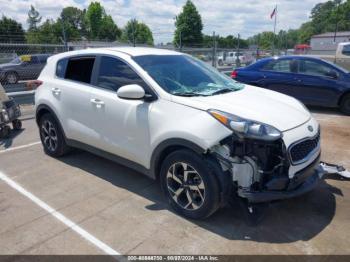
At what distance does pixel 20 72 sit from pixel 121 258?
17120 millimetres

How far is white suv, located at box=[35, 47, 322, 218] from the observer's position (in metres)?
3.10

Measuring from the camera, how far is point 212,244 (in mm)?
3109

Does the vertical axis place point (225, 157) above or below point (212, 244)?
above

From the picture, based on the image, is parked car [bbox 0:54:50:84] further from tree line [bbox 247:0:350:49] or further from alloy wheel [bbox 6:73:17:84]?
tree line [bbox 247:0:350:49]

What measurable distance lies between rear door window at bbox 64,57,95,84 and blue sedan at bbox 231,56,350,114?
5667mm

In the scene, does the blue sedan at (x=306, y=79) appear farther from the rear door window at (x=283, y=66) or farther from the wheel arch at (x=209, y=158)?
the wheel arch at (x=209, y=158)

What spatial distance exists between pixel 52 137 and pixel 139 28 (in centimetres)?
7860

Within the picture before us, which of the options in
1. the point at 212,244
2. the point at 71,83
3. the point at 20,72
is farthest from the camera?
the point at 20,72

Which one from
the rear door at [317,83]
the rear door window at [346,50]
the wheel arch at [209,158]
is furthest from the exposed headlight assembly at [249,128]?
the rear door window at [346,50]

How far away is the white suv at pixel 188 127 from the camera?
122 inches

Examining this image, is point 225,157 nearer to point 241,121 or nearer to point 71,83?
point 241,121

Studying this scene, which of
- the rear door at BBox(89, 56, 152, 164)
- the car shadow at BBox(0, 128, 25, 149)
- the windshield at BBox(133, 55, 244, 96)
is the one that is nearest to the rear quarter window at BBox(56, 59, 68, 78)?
the rear door at BBox(89, 56, 152, 164)

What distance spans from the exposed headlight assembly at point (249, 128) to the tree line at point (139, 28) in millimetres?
24457

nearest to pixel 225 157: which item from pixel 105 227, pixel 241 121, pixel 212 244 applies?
pixel 241 121
